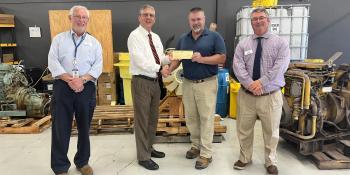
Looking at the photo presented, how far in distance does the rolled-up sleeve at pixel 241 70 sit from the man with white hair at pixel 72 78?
1.47 meters

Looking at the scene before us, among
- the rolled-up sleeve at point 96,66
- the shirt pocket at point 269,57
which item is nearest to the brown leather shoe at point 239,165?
the shirt pocket at point 269,57

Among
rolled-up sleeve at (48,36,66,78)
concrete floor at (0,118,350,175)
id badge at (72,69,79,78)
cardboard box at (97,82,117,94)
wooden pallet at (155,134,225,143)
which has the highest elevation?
rolled-up sleeve at (48,36,66,78)

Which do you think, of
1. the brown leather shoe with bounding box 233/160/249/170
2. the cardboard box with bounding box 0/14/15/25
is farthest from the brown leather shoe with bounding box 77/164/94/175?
the cardboard box with bounding box 0/14/15/25

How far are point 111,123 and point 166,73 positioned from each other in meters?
1.84

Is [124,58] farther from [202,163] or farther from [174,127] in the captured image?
[202,163]

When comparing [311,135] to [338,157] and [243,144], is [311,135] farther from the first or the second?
[243,144]

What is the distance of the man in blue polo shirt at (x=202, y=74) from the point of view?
3.08 metres

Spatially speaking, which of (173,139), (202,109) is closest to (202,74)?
(202,109)

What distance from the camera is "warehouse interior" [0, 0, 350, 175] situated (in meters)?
3.35

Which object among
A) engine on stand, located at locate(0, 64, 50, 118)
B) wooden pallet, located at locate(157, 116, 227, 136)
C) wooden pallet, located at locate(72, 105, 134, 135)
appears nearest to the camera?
wooden pallet, located at locate(157, 116, 227, 136)

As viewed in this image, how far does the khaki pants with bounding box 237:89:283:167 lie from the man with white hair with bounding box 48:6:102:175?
164cm

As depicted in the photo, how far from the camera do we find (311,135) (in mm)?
3289

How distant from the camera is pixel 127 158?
11.5 feet

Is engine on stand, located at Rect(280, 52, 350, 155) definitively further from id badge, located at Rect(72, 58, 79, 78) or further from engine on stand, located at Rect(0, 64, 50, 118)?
engine on stand, located at Rect(0, 64, 50, 118)
